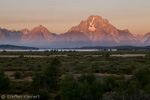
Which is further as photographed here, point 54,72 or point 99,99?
point 54,72

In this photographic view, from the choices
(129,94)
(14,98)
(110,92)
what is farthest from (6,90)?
(129,94)

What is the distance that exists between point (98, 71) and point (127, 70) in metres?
4.67

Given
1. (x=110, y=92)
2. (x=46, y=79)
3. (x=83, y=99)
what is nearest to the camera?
A: (x=83, y=99)

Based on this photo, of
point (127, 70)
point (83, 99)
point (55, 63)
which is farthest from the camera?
point (127, 70)

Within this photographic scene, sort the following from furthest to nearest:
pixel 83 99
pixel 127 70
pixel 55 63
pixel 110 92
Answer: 1. pixel 127 70
2. pixel 55 63
3. pixel 110 92
4. pixel 83 99

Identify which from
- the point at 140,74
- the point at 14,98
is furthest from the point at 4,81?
the point at 140,74

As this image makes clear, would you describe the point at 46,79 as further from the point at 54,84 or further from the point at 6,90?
the point at 6,90

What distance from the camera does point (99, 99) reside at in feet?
61.1

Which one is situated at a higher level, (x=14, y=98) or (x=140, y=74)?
(x=140, y=74)

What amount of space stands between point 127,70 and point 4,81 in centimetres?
2120

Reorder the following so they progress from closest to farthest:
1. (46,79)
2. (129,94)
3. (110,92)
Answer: (129,94)
(110,92)
(46,79)

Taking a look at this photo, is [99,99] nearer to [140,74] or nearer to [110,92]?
[110,92]

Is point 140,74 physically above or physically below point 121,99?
above

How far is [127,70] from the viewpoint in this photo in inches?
1474
